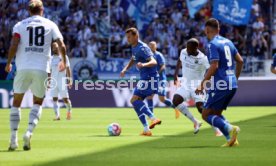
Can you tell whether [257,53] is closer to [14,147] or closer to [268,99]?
[268,99]

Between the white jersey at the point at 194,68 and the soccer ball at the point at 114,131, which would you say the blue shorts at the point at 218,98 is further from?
the white jersey at the point at 194,68

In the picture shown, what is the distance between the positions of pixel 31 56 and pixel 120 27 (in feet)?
77.0

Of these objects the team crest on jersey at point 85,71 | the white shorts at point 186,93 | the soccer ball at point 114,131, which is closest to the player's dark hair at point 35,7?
the soccer ball at point 114,131

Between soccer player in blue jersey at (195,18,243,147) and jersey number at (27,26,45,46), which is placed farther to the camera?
soccer player in blue jersey at (195,18,243,147)

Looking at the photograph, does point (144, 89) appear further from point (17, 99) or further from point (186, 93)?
point (17, 99)

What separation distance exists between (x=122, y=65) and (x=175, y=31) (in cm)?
324

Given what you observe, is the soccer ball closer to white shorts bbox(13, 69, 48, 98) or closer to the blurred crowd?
white shorts bbox(13, 69, 48, 98)

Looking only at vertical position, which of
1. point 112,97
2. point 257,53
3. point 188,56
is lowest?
point 112,97

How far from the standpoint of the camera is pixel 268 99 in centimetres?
3378

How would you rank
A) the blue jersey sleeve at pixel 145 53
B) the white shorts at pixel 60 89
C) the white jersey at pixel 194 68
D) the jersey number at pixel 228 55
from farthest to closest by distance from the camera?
1. the white shorts at pixel 60 89
2. the white jersey at pixel 194 68
3. the blue jersey sleeve at pixel 145 53
4. the jersey number at pixel 228 55

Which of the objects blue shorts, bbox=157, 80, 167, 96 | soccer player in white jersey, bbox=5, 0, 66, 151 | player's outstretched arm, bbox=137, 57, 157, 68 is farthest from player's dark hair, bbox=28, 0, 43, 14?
blue shorts, bbox=157, 80, 167, 96

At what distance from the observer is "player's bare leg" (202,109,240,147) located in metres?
13.7

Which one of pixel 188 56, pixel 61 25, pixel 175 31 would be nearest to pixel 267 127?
pixel 188 56

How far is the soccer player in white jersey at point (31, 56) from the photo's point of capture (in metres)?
13.4
